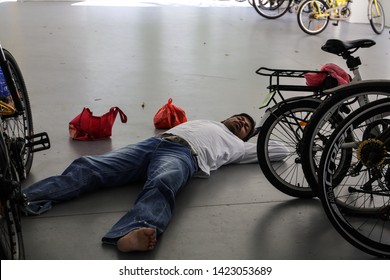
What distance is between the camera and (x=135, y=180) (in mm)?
3139

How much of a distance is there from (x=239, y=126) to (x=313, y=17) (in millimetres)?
5400

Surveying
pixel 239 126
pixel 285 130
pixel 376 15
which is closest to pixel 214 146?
pixel 239 126

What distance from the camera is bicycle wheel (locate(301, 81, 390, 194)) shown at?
246cm

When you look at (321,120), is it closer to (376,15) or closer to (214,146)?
(214,146)

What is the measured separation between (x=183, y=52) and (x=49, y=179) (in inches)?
161

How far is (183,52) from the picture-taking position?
6.78m

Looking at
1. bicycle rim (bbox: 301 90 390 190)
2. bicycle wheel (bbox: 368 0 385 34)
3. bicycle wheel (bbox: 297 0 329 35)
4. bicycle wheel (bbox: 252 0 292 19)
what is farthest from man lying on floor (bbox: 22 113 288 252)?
bicycle wheel (bbox: 252 0 292 19)

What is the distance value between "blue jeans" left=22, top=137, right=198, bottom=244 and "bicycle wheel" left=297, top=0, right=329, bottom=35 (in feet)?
18.7

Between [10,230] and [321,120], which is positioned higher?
[321,120]

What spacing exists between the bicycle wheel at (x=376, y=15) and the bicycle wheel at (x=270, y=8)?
1.61 m

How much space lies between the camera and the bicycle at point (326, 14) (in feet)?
27.6

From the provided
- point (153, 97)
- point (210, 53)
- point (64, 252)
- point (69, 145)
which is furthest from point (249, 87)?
point (64, 252)

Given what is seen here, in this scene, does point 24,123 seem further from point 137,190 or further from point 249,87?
point 249,87

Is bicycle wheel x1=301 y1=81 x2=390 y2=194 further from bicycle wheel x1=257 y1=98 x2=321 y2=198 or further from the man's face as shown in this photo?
the man's face
